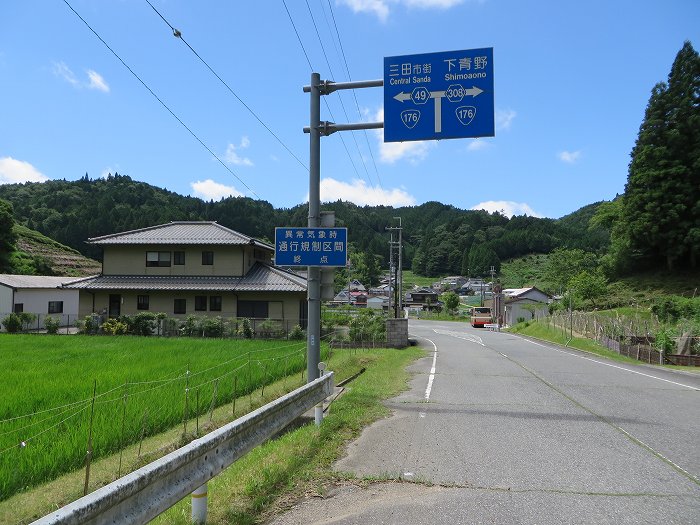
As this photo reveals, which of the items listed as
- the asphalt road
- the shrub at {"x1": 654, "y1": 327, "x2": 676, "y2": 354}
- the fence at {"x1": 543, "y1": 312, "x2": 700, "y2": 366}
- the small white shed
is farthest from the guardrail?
the small white shed

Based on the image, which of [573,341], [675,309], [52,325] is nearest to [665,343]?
[573,341]

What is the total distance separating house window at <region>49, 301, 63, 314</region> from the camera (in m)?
39.1

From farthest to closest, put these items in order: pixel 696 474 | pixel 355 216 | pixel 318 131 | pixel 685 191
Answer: pixel 355 216
pixel 685 191
pixel 318 131
pixel 696 474

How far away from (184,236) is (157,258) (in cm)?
230

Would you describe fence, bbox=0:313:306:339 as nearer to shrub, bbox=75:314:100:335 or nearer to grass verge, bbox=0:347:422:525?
shrub, bbox=75:314:100:335

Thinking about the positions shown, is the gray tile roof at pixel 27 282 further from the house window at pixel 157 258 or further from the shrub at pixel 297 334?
the shrub at pixel 297 334

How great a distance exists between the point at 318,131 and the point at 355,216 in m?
114

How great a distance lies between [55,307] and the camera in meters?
39.6

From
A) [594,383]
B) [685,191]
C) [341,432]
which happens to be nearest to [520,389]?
[594,383]

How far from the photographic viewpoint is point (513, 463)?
19.6 feet

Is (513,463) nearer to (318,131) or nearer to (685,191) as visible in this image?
(318,131)

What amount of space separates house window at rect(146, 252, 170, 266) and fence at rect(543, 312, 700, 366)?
88.3 ft

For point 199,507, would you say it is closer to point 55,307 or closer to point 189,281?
point 189,281

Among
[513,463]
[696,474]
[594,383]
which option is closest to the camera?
[696,474]
